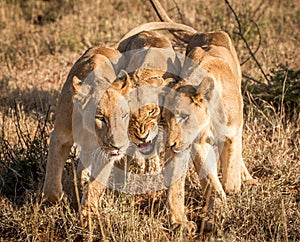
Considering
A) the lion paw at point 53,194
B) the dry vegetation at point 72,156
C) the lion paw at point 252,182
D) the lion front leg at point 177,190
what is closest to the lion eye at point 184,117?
the lion front leg at point 177,190

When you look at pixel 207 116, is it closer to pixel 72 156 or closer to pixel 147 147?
pixel 147 147

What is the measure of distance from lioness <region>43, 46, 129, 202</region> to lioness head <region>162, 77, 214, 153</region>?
11.5 inches

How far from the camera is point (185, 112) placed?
4188 mm

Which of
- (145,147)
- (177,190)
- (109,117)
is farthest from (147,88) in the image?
(177,190)

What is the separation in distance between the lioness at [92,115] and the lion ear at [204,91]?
0.48 meters

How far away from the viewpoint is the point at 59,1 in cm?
1176

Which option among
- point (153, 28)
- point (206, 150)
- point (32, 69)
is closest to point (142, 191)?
point (206, 150)

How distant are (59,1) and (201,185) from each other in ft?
25.6

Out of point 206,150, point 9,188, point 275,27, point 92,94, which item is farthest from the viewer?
point 275,27

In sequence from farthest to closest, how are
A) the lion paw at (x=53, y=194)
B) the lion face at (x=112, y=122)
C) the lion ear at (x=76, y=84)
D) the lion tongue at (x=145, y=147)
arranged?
the lion paw at (x=53, y=194)
the lion tongue at (x=145, y=147)
the lion ear at (x=76, y=84)
the lion face at (x=112, y=122)

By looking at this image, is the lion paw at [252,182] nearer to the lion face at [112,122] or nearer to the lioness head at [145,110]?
the lioness head at [145,110]

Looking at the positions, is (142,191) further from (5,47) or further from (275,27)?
(275,27)

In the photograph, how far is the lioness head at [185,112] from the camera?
4141mm

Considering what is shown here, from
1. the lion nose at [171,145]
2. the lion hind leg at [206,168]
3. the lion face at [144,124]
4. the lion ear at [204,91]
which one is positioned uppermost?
the lion ear at [204,91]
